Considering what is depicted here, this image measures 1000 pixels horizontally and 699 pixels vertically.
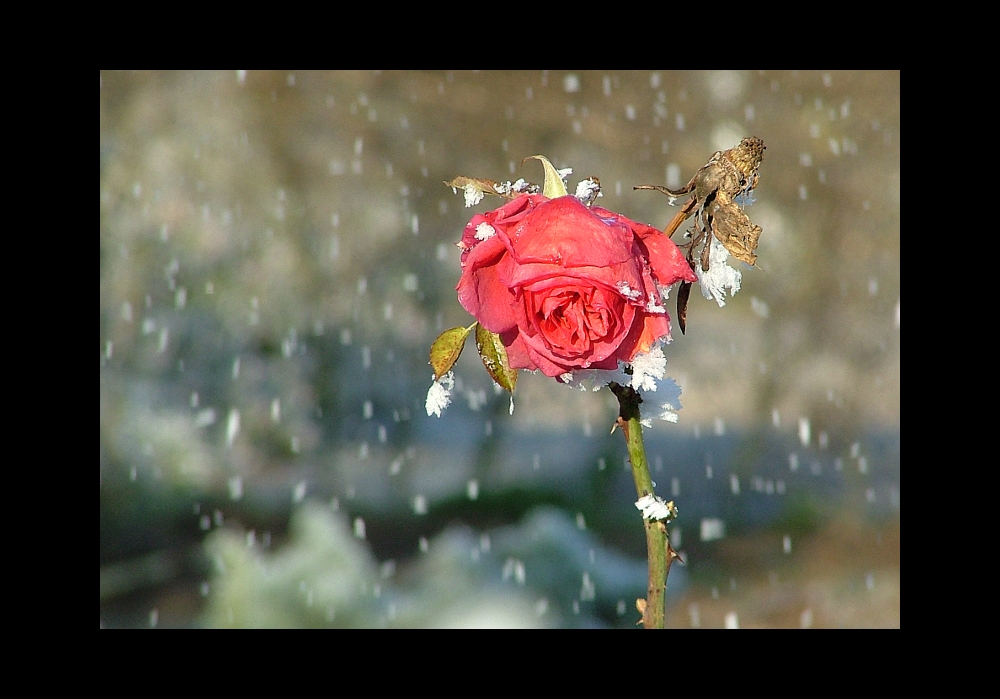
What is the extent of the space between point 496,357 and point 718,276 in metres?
0.07

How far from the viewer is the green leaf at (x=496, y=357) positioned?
234mm

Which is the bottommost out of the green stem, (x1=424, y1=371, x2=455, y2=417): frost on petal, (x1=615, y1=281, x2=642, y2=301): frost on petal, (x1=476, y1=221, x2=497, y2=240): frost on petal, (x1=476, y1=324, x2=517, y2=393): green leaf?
the green stem

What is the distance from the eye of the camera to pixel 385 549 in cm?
94

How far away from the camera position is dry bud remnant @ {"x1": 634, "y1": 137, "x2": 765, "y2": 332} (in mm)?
225

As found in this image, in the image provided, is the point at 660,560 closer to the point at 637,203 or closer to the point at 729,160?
the point at 729,160

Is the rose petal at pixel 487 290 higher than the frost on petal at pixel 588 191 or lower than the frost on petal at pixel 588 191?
lower

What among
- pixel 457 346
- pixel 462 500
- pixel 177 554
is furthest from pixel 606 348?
pixel 177 554

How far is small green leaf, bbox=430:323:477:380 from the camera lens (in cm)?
24

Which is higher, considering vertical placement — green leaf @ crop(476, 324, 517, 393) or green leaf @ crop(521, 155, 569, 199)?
green leaf @ crop(521, 155, 569, 199)

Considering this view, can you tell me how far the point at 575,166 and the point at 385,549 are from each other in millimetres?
494

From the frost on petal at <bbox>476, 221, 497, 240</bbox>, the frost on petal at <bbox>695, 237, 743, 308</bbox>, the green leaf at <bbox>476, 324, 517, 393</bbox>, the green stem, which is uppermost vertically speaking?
the frost on petal at <bbox>476, 221, 497, 240</bbox>

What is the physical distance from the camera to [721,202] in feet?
0.75

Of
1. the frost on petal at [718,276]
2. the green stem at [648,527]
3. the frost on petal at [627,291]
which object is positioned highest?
the frost on petal at [718,276]

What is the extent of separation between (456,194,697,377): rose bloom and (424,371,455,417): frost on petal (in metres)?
0.03
